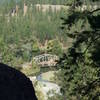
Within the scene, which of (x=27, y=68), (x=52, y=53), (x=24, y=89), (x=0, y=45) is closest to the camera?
(x=24, y=89)

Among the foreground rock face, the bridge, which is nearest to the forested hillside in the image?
the bridge

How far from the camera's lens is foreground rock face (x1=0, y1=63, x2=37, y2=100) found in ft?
27.9

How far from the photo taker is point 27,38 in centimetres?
11356

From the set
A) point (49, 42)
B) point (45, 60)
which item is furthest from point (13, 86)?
point (49, 42)

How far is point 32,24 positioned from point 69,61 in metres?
117

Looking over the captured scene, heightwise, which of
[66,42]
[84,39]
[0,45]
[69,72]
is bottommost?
[66,42]

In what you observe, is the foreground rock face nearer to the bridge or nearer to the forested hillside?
the forested hillside

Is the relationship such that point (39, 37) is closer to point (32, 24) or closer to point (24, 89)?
point (32, 24)

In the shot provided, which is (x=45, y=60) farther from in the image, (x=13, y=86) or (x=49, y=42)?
(x=13, y=86)

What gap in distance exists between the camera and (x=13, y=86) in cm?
871

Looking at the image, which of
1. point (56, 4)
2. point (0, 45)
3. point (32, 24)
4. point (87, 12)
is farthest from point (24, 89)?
point (56, 4)

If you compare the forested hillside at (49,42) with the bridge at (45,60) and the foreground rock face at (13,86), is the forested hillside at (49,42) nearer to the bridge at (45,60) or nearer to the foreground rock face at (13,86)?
the bridge at (45,60)

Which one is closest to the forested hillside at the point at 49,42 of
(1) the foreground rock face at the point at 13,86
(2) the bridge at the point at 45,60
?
(2) the bridge at the point at 45,60

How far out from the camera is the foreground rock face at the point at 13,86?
849cm
